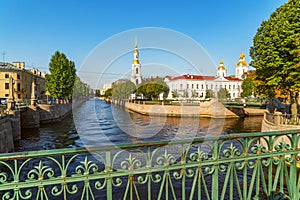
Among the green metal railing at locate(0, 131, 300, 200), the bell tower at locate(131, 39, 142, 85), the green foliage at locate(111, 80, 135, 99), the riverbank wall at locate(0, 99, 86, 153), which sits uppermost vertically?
the bell tower at locate(131, 39, 142, 85)

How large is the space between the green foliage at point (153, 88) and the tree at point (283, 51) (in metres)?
47.2

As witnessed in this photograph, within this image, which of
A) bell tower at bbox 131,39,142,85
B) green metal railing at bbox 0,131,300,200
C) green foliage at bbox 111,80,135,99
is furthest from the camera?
green foliage at bbox 111,80,135,99

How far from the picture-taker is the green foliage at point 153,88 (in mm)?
65375

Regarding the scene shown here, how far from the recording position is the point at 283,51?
54.7ft

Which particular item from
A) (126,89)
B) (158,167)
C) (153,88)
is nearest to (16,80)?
(126,89)

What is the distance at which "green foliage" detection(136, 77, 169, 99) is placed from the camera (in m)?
65.4

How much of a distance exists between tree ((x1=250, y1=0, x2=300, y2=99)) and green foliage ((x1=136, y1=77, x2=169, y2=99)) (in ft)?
155

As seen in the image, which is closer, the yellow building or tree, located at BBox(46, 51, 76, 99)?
tree, located at BBox(46, 51, 76, 99)

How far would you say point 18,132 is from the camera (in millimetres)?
20547

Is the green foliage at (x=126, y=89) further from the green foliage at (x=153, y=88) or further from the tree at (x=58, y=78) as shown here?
the tree at (x=58, y=78)

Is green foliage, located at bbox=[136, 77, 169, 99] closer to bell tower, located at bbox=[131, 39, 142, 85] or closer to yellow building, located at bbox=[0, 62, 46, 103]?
bell tower, located at bbox=[131, 39, 142, 85]

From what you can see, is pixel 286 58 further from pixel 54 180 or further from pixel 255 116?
pixel 255 116

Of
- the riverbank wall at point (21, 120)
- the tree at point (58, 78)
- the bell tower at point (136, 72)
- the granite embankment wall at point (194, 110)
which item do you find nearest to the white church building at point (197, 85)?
the bell tower at point (136, 72)

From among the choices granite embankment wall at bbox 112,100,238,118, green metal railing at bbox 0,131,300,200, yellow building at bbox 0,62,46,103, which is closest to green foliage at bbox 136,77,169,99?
granite embankment wall at bbox 112,100,238,118
